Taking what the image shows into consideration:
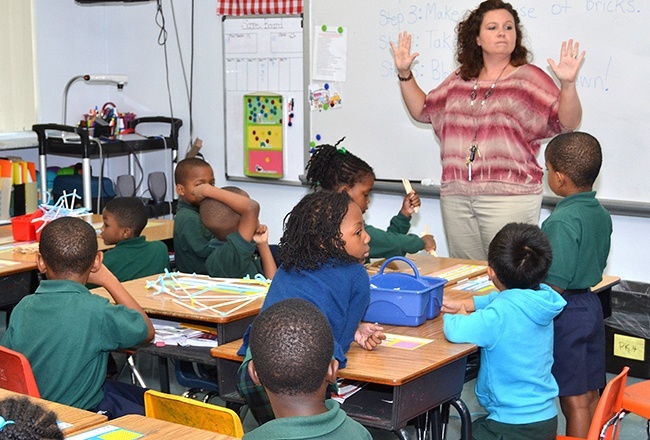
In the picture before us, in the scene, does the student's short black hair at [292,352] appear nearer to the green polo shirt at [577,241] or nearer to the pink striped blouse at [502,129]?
the green polo shirt at [577,241]

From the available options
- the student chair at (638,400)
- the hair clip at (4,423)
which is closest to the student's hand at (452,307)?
the student chair at (638,400)

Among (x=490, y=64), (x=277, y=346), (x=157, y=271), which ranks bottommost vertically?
(x=157, y=271)

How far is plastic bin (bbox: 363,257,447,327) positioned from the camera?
2.95m

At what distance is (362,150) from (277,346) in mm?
4138

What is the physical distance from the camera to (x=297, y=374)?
176cm

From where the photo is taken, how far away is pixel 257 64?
6281 mm

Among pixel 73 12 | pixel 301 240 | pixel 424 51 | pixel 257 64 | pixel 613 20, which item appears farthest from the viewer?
pixel 73 12

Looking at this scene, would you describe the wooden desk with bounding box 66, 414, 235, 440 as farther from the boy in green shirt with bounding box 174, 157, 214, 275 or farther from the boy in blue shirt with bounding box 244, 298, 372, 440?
the boy in green shirt with bounding box 174, 157, 214, 275

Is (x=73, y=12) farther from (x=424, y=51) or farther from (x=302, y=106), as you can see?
(x=424, y=51)

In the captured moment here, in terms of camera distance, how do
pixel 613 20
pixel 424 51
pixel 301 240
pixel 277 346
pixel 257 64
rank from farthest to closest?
pixel 257 64
pixel 424 51
pixel 613 20
pixel 301 240
pixel 277 346

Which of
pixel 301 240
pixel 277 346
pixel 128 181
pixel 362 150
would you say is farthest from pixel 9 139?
pixel 277 346

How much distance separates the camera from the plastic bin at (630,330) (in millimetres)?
4566

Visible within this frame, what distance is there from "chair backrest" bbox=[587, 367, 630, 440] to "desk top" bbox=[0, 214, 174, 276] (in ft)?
7.84

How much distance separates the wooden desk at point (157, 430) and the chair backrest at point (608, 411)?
1058mm
